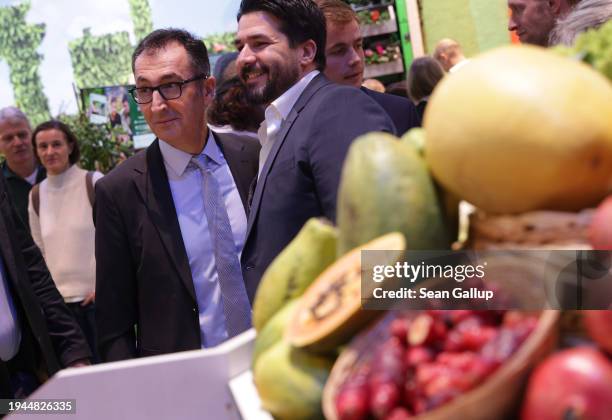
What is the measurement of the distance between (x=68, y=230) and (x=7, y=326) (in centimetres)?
197

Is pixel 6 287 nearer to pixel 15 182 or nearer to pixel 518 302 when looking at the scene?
pixel 518 302

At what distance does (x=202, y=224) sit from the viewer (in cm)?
259

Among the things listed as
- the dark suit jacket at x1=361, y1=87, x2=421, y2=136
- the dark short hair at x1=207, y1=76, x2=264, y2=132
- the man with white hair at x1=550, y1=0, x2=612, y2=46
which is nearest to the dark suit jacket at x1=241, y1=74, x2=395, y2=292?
the man with white hair at x1=550, y1=0, x2=612, y2=46

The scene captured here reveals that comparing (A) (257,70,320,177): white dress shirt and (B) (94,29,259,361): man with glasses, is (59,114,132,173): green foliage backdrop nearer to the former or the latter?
(B) (94,29,259,361): man with glasses

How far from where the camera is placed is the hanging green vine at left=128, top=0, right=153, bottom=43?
9.96 meters

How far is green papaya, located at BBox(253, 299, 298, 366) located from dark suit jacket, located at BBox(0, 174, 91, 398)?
73.0 inches

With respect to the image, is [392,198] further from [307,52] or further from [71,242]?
[71,242]

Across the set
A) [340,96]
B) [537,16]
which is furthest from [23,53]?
[340,96]

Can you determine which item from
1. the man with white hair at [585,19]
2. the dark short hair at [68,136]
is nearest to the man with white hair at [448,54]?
the dark short hair at [68,136]

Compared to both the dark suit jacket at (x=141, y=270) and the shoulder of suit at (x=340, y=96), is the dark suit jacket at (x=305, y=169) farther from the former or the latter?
the dark suit jacket at (x=141, y=270)

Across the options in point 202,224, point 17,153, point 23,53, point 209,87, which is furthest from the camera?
point 23,53

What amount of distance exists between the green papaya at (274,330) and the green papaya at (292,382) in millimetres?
34

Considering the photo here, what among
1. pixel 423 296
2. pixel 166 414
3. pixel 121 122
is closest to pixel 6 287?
pixel 166 414

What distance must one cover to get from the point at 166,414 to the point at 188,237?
1524mm
